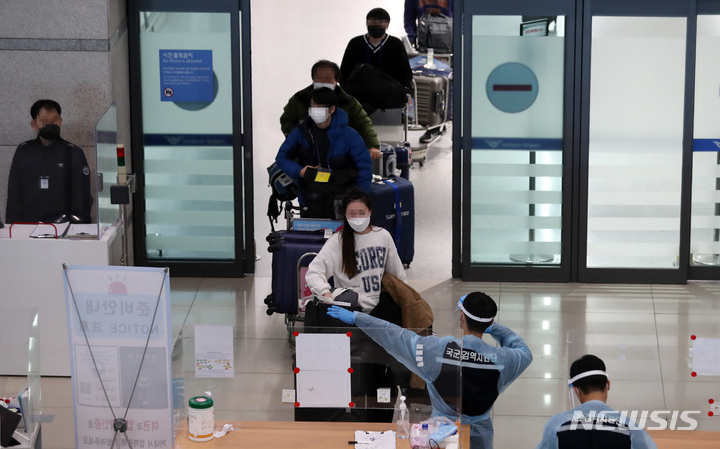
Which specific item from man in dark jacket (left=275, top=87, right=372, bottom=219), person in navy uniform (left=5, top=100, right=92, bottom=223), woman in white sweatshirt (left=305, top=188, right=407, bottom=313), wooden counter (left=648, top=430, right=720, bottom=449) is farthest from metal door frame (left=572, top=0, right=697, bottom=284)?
wooden counter (left=648, top=430, right=720, bottom=449)

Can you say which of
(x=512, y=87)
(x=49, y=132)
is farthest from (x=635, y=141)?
(x=49, y=132)

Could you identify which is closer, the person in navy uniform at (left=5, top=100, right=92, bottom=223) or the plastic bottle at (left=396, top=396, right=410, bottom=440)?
the plastic bottle at (left=396, top=396, right=410, bottom=440)

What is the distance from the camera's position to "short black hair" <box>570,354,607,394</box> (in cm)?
472

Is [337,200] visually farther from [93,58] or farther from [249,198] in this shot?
[93,58]

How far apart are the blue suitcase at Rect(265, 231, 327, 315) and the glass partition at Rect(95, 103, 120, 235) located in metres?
1.09

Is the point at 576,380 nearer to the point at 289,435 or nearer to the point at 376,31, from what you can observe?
the point at 289,435

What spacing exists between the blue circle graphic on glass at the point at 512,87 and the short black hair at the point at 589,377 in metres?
4.71

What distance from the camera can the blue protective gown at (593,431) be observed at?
176 inches

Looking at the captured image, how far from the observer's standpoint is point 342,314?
5750 millimetres

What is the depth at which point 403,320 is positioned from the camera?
6375 millimetres

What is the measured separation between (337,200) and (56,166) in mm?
2018

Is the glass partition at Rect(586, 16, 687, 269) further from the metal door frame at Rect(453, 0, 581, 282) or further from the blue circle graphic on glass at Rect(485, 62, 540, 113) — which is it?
the blue circle graphic on glass at Rect(485, 62, 540, 113)

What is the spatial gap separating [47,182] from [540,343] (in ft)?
12.1

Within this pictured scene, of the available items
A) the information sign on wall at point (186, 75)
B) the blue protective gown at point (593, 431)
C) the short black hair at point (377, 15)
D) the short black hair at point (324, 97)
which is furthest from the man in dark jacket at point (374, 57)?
the blue protective gown at point (593, 431)
